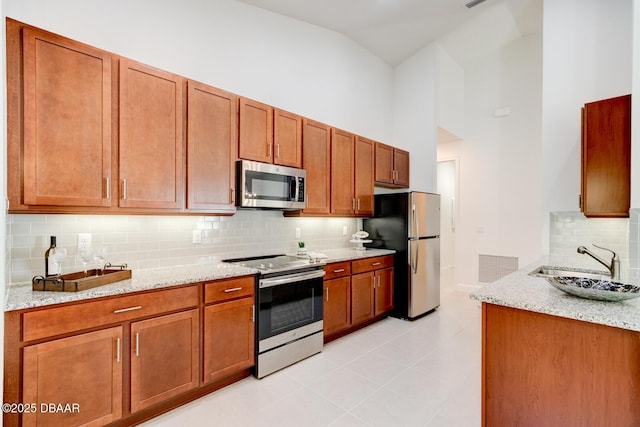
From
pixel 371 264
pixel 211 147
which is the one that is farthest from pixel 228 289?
pixel 371 264

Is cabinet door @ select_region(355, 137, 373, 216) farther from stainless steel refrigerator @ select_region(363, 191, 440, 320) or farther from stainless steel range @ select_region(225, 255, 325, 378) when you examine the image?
stainless steel range @ select_region(225, 255, 325, 378)

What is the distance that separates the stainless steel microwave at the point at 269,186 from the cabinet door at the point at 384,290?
1437 mm

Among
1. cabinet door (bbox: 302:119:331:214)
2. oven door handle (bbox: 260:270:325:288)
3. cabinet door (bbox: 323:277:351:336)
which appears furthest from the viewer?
cabinet door (bbox: 302:119:331:214)

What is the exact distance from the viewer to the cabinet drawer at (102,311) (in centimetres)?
157

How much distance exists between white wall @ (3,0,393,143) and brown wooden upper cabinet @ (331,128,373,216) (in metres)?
0.48

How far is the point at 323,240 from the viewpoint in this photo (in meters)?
3.91

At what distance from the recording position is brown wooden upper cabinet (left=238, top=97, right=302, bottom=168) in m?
2.72

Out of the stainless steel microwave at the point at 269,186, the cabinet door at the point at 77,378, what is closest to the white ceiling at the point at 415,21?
the stainless steel microwave at the point at 269,186

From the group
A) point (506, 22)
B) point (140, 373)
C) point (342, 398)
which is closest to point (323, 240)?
point (342, 398)

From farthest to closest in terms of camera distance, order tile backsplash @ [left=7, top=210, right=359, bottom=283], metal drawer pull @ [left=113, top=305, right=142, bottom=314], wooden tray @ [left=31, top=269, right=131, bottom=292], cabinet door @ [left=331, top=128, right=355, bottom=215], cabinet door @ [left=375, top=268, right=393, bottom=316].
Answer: cabinet door @ [left=375, top=268, right=393, bottom=316] < cabinet door @ [left=331, top=128, right=355, bottom=215] < tile backsplash @ [left=7, top=210, right=359, bottom=283] < metal drawer pull @ [left=113, top=305, right=142, bottom=314] < wooden tray @ [left=31, top=269, right=131, bottom=292]

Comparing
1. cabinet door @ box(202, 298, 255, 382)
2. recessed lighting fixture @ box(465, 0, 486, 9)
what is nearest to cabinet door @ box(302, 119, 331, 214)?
cabinet door @ box(202, 298, 255, 382)

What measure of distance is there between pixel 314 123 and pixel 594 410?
10.00ft

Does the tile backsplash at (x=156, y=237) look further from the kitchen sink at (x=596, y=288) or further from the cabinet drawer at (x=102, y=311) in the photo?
the kitchen sink at (x=596, y=288)

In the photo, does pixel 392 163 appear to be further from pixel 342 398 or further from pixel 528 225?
pixel 342 398
